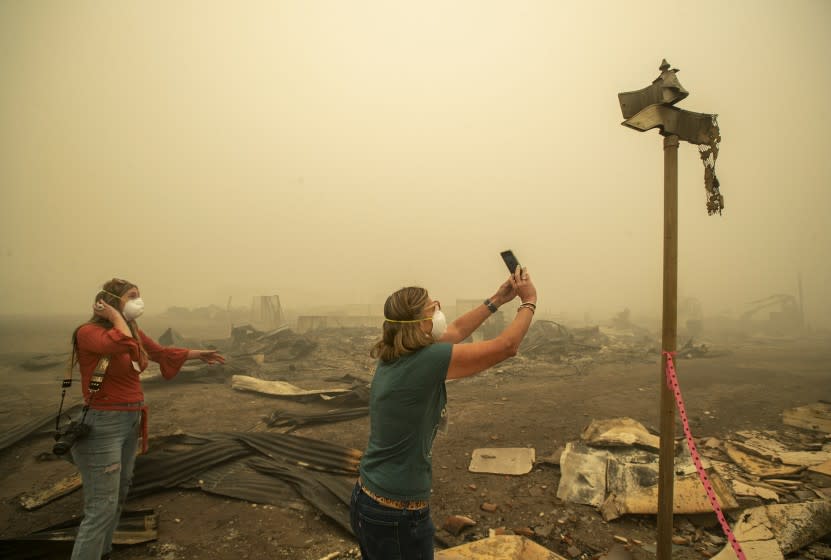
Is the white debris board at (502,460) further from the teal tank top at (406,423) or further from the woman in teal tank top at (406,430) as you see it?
the teal tank top at (406,423)

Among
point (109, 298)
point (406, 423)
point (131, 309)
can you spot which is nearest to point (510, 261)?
point (406, 423)

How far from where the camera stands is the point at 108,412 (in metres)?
3.07

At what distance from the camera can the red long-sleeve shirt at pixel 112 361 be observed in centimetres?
304

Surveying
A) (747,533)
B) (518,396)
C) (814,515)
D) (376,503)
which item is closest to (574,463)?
(747,533)

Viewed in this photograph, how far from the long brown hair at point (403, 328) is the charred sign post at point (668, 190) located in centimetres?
155

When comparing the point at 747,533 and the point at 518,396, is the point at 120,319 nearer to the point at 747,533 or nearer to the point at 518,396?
the point at 747,533

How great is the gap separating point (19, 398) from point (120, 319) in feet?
32.6

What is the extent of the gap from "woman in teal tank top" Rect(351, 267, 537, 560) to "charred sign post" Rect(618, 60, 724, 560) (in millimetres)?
1205

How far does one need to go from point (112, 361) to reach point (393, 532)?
2.55m

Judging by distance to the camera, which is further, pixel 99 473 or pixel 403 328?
pixel 99 473

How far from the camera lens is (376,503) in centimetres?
196

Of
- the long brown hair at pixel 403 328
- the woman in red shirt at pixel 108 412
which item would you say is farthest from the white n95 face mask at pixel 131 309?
the long brown hair at pixel 403 328

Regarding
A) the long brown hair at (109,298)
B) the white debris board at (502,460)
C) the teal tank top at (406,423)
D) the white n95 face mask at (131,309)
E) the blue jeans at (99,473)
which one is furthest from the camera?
the white debris board at (502,460)

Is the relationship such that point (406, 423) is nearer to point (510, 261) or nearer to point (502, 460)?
point (510, 261)
